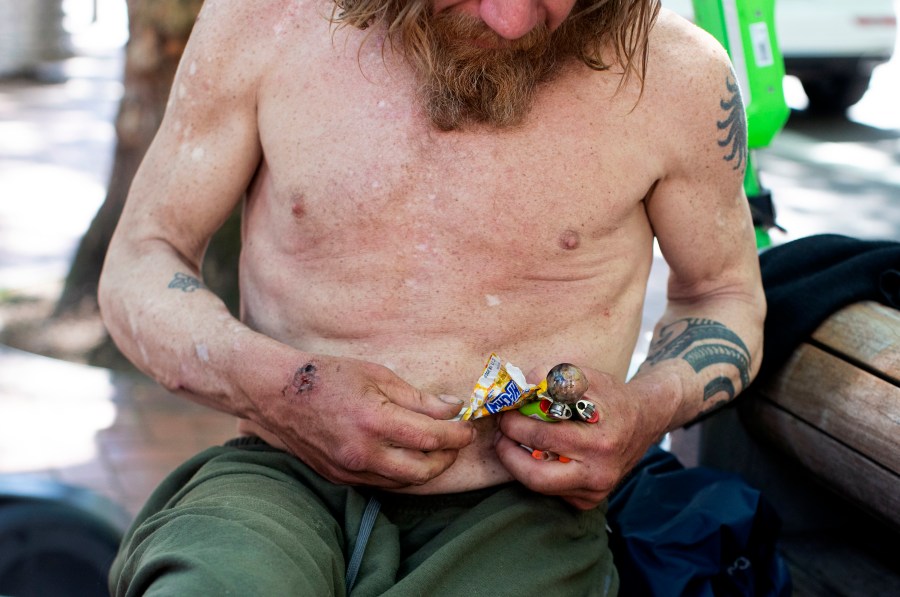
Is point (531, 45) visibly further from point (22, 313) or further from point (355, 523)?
point (22, 313)

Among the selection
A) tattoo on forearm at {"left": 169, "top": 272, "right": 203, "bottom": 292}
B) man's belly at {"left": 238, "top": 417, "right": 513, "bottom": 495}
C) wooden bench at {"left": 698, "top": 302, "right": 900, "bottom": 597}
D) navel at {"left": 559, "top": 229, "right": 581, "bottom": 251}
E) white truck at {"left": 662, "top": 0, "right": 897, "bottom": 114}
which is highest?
tattoo on forearm at {"left": 169, "top": 272, "right": 203, "bottom": 292}

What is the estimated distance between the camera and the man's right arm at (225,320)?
1624 mm

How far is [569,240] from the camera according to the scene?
1.85m

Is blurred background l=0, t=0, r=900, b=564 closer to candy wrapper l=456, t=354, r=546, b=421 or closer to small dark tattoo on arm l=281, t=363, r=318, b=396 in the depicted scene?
small dark tattoo on arm l=281, t=363, r=318, b=396

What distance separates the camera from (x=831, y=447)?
206 centimetres

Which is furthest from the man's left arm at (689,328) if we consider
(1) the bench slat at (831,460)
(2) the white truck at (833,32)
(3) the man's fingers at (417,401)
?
(2) the white truck at (833,32)

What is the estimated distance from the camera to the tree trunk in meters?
4.29

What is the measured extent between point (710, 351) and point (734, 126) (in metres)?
0.43

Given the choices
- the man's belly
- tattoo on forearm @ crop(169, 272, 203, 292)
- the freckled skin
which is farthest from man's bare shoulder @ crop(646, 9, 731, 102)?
tattoo on forearm @ crop(169, 272, 203, 292)

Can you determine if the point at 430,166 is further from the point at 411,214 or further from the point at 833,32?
the point at 833,32

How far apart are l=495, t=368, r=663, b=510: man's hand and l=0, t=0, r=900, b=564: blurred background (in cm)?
97

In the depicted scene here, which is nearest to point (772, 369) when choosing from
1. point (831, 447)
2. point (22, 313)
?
point (831, 447)

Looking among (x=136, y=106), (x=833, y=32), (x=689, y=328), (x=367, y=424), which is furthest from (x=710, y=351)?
(x=833, y=32)

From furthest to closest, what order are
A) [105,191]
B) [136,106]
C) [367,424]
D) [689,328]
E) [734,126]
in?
[105,191] → [136,106] → [689,328] → [734,126] → [367,424]
